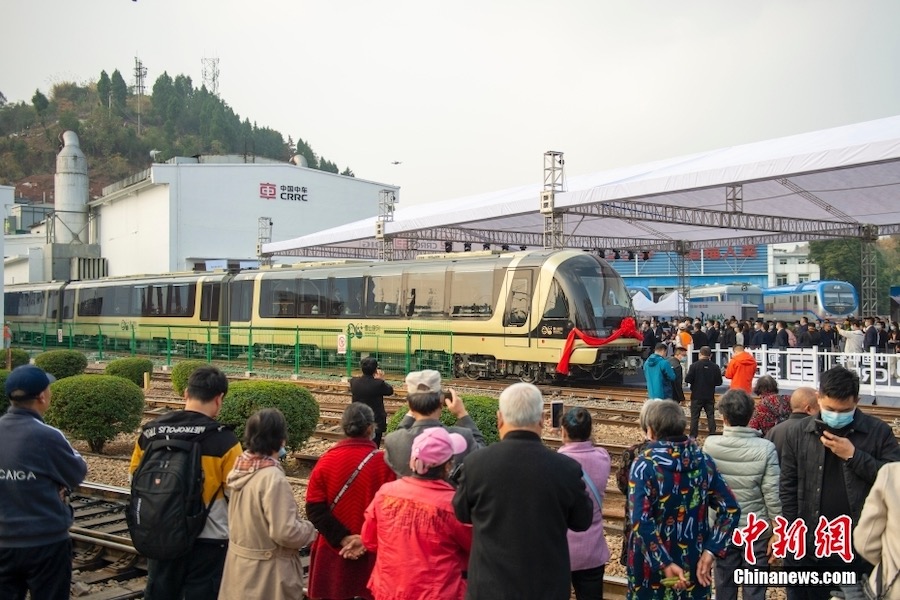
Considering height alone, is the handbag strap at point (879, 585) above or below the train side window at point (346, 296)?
below

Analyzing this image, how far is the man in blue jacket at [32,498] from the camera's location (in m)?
4.10

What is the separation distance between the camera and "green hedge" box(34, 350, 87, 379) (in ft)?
63.6

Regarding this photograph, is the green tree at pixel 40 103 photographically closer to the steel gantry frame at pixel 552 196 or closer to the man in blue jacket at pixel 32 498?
the steel gantry frame at pixel 552 196

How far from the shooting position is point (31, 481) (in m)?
4.13

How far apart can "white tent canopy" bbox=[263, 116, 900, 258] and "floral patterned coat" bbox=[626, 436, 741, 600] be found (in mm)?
14143

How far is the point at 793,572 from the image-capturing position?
182 inches

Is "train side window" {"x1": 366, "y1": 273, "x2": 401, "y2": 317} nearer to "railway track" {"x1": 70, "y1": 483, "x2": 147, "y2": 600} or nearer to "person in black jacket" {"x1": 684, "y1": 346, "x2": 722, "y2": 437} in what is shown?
"person in black jacket" {"x1": 684, "y1": 346, "x2": 722, "y2": 437}

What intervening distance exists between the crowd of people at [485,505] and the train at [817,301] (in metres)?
38.9

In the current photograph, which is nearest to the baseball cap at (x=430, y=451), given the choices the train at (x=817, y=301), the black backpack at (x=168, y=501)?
the black backpack at (x=168, y=501)

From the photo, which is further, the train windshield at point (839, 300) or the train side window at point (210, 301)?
the train windshield at point (839, 300)

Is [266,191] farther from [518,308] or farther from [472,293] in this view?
[518,308]

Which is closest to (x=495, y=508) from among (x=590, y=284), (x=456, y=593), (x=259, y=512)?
(x=456, y=593)

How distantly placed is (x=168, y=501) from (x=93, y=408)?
795cm

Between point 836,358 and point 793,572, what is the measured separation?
1345cm
